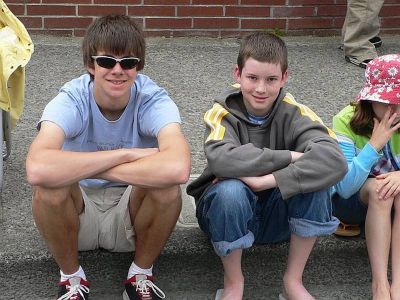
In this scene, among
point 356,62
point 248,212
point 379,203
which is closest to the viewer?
point 248,212

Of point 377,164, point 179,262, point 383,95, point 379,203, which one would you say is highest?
point 383,95

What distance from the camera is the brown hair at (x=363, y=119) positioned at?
136 inches

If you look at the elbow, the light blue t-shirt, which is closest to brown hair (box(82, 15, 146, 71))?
the light blue t-shirt

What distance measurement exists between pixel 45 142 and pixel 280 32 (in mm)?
3734

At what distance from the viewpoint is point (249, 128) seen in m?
3.34

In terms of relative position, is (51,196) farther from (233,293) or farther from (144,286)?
(233,293)

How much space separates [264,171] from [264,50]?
0.53 meters

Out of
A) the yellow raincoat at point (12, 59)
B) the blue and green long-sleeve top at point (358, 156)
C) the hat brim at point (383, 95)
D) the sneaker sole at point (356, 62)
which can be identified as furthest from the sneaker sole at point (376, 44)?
the yellow raincoat at point (12, 59)

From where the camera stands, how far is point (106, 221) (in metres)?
3.33

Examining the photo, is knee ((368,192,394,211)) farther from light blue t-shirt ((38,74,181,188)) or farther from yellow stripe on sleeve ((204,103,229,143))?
light blue t-shirt ((38,74,181,188))

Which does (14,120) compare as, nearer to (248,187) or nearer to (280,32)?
(248,187)

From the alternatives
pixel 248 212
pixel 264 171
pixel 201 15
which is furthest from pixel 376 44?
pixel 248 212

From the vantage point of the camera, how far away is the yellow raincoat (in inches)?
141

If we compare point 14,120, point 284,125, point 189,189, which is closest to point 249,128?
point 284,125
